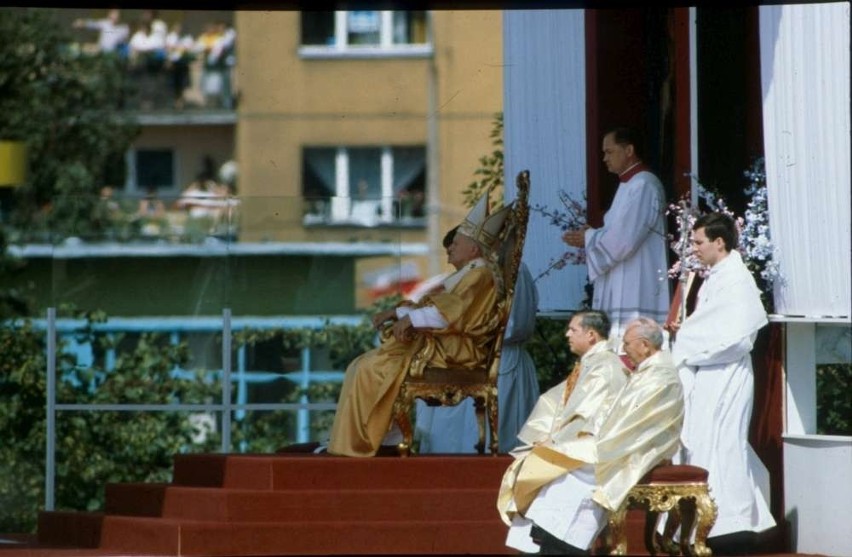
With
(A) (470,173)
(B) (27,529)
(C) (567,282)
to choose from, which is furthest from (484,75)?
(C) (567,282)

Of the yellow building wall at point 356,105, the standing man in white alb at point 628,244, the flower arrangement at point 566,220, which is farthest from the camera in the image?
the yellow building wall at point 356,105

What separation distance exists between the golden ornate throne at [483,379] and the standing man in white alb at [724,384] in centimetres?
119

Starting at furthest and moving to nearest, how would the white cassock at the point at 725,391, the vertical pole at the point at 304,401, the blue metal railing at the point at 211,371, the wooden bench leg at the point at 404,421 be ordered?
the vertical pole at the point at 304,401 < the blue metal railing at the point at 211,371 < the wooden bench leg at the point at 404,421 < the white cassock at the point at 725,391

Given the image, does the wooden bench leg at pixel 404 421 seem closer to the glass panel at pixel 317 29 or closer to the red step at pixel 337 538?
the red step at pixel 337 538

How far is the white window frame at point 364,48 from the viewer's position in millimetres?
32719

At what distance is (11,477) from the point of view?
2192 centimetres

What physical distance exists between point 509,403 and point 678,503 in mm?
2969

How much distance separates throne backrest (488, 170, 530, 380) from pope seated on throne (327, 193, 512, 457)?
0.14 feet

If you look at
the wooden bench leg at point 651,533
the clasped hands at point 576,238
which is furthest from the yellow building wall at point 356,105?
the wooden bench leg at point 651,533

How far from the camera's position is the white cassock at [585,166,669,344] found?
16.3m

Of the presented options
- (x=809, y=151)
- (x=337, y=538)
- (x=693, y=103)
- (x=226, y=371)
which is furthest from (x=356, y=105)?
(x=809, y=151)

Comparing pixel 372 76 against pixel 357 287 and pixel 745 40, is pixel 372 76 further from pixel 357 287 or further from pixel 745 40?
pixel 745 40

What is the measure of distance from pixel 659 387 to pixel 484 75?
1573 centimetres

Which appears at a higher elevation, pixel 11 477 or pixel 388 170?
pixel 388 170
